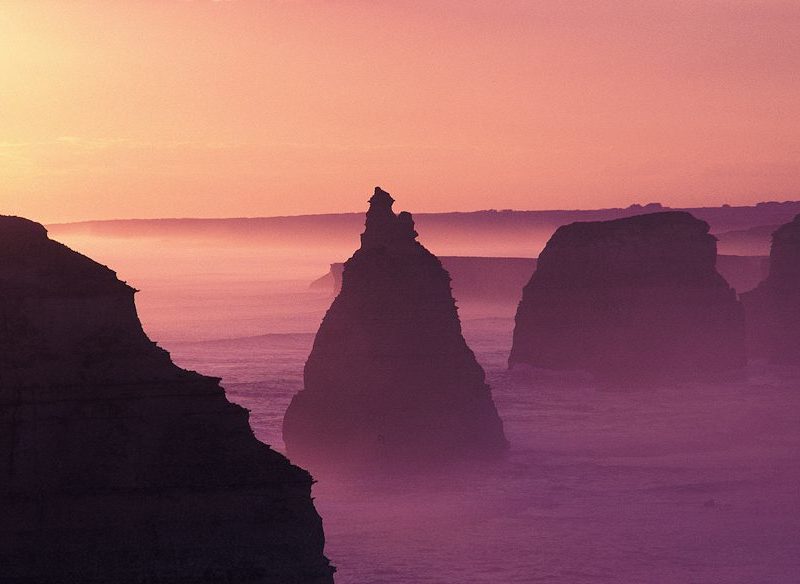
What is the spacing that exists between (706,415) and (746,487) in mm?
21303

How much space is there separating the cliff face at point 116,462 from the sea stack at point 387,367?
124ft

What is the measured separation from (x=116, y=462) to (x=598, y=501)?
47822 mm

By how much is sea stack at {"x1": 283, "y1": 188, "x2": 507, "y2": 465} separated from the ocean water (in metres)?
1.59

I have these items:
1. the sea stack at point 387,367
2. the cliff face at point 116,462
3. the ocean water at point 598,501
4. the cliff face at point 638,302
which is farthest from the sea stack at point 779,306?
the cliff face at point 116,462

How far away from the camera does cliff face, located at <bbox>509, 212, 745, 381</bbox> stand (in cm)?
9956

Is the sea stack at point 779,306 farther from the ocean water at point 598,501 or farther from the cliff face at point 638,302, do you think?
the ocean water at point 598,501

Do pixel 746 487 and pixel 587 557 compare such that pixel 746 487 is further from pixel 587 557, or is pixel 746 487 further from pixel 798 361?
pixel 798 361

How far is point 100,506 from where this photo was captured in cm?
2191

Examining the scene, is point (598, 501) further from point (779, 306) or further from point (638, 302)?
point (779, 306)

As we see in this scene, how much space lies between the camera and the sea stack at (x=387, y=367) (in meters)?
60.9

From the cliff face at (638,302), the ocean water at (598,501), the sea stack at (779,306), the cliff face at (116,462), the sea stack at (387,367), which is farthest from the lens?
the sea stack at (779,306)

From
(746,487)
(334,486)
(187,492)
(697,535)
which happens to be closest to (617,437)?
(746,487)

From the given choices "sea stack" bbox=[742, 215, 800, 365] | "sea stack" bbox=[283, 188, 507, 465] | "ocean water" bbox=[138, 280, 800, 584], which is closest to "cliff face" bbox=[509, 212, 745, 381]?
"ocean water" bbox=[138, 280, 800, 584]

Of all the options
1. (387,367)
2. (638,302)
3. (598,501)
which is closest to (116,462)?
(387,367)
